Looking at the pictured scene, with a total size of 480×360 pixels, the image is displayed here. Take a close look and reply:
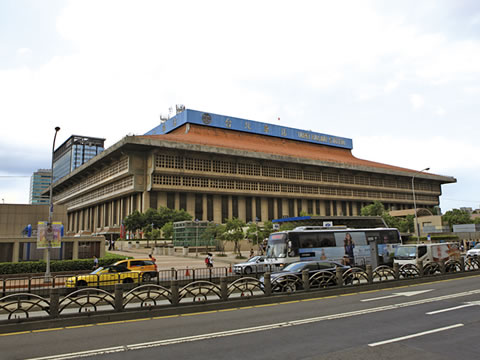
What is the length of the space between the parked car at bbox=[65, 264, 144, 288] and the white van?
16.8 meters

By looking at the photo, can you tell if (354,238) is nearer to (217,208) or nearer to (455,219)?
(217,208)

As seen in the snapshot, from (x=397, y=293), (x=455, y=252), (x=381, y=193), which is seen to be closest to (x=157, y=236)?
(x=455, y=252)

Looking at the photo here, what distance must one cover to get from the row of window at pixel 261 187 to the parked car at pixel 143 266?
4815 cm

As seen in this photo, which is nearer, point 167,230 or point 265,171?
point 167,230

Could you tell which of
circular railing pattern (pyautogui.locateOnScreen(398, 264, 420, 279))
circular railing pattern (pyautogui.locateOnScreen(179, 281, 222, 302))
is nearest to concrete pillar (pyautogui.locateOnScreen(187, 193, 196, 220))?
circular railing pattern (pyautogui.locateOnScreen(398, 264, 420, 279))

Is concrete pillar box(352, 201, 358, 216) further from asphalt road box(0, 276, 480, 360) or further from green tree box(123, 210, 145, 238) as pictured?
asphalt road box(0, 276, 480, 360)

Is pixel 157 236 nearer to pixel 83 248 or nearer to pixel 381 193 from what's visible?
pixel 83 248

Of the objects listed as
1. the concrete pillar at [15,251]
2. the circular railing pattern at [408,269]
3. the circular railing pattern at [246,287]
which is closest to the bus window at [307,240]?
the circular railing pattern at [408,269]

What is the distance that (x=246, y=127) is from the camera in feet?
310

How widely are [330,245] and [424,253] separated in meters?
6.14

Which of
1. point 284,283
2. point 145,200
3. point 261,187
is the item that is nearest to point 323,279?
point 284,283

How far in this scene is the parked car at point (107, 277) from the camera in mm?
19234

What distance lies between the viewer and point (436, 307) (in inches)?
478

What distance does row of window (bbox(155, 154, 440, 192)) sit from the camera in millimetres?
72669
